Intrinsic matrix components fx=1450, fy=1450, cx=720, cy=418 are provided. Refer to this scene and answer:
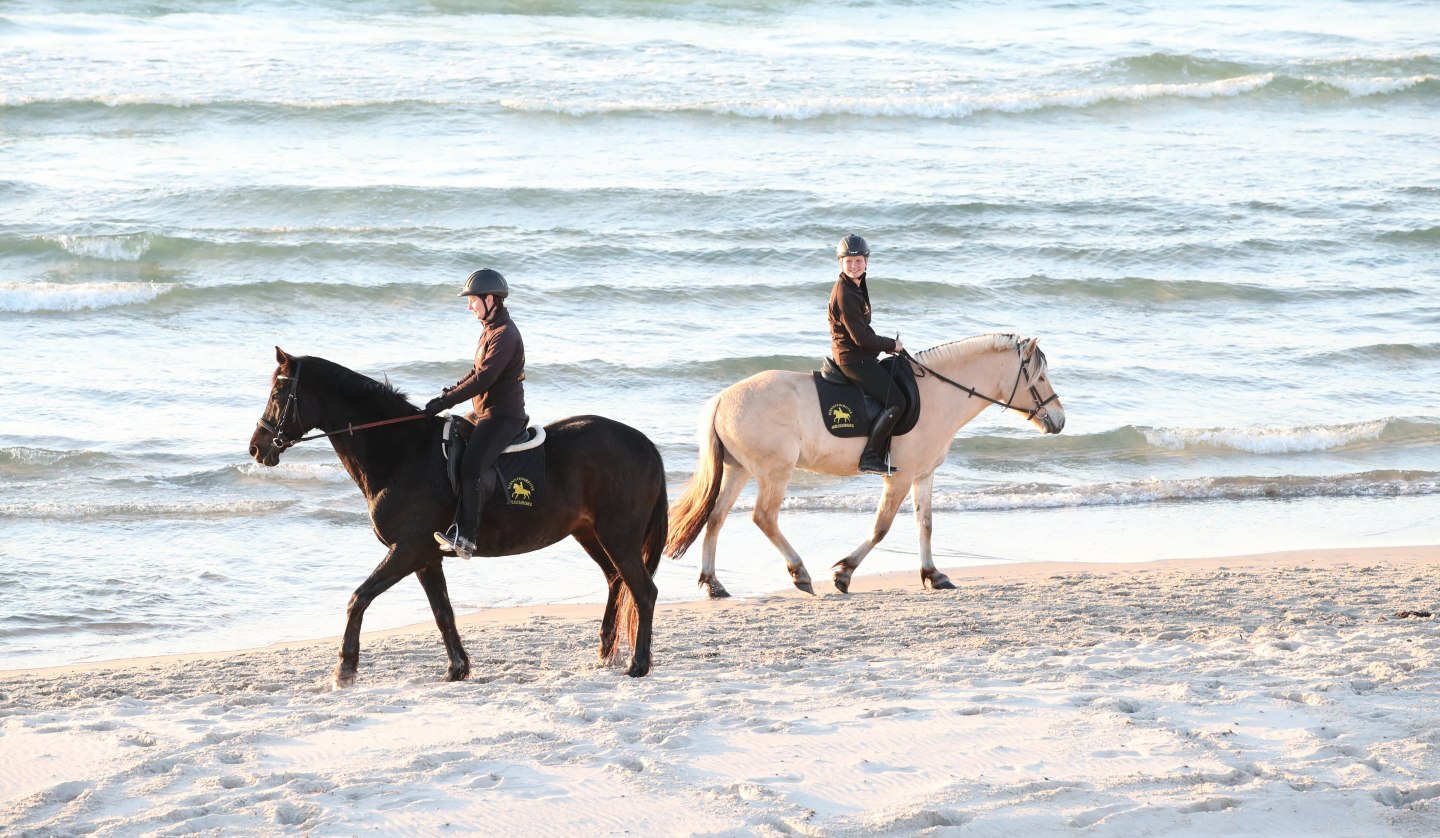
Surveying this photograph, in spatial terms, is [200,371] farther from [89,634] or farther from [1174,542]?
[1174,542]

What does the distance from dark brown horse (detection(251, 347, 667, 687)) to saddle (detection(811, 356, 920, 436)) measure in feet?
8.37

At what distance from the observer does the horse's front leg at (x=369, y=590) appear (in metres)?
7.55

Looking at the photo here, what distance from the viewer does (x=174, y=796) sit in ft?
18.8

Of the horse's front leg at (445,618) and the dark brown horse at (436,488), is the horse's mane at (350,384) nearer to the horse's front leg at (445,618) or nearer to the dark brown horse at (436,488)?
the dark brown horse at (436,488)

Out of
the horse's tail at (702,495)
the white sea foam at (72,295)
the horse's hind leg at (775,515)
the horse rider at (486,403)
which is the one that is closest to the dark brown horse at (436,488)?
the horse rider at (486,403)

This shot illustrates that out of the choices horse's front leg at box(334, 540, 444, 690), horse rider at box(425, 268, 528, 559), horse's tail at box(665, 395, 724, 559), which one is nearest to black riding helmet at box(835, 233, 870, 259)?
horse's tail at box(665, 395, 724, 559)

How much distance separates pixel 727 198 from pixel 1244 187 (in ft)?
34.0

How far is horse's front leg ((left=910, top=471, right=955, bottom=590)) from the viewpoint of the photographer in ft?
34.3

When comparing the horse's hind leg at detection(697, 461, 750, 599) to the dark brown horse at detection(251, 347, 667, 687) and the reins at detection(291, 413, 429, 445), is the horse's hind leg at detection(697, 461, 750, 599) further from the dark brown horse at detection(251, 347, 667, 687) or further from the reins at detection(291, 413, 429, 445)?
the reins at detection(291, 413, 429, 445)

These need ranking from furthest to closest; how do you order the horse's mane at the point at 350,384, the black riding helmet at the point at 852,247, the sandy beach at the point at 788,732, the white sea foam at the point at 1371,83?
the white sea foam at the point at 1371,83, the black riding helmet at the point at 852,247, the horse's mane at the point at 350,384, the sandy beach at the point at 788,732

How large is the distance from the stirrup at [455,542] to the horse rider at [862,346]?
11.6ft

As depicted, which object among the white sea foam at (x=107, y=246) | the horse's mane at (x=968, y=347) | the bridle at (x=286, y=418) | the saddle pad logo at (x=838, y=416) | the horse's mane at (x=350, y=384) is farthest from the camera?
the white sea foam at (x=107, y=246)

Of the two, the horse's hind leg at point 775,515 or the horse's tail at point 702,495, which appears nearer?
the horse's tail at point 702,495

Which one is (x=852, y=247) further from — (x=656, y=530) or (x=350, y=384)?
(x=350, y=384)
